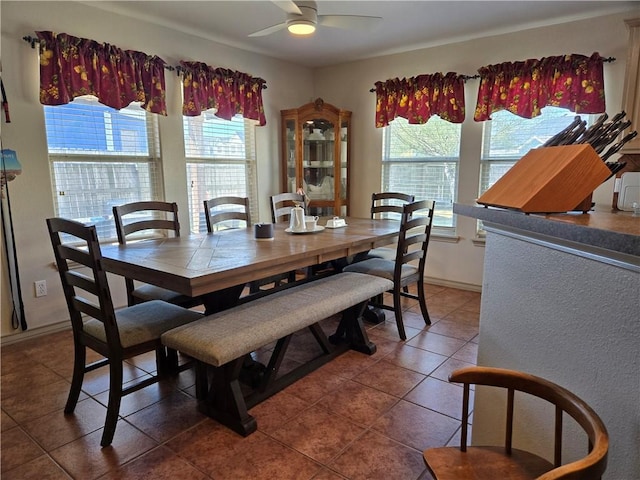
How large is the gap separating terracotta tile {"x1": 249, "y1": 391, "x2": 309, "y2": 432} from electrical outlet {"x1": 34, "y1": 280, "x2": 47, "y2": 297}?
2.04m

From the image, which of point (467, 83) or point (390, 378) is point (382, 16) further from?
point (390, 378)

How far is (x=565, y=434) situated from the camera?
3.42ft

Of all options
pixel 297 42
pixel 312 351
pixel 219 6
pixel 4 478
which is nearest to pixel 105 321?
pixel 4 478

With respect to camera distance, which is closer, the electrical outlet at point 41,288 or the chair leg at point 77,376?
the chair leg at point 77,376

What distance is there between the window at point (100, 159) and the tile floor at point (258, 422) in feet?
3.81

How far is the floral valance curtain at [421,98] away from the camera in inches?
158

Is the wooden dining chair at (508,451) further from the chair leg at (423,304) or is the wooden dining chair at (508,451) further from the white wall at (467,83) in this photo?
the white wall at (467,83)

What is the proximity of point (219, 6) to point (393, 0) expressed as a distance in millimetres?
1354

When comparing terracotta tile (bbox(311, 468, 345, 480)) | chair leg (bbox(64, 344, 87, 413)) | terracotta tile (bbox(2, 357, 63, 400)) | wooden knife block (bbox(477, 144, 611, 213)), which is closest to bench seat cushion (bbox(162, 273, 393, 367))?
chair leg (bbox(64, 344, 87, 413))

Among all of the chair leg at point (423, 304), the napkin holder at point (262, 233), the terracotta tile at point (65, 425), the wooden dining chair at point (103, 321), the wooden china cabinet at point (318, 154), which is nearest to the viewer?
the wooden dining chair at point (103, 321)

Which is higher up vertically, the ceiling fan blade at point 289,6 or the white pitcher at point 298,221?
the ceiling fan blade at point 289,6

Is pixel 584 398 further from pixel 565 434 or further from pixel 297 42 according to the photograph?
pixel 297 42

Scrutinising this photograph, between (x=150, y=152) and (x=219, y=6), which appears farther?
(x=150, y=152)

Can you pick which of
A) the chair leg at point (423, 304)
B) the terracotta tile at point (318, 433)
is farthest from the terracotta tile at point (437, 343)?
the terracotta tile at point (318, 433)
